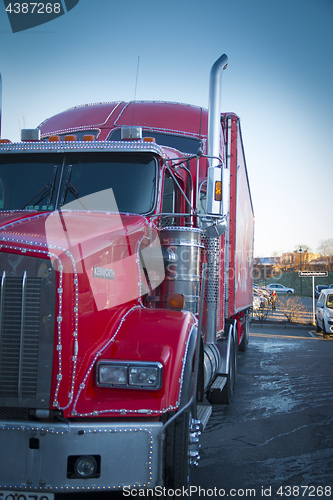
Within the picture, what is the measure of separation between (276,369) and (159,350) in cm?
771

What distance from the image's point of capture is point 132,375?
294 centimetres

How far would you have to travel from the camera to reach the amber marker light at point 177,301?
4.21 metres

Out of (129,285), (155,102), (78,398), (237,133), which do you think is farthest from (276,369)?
(78,398)

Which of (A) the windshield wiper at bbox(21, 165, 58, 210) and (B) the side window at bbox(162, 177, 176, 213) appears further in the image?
(B) the side window at bbox(162, 177, 176, 213)

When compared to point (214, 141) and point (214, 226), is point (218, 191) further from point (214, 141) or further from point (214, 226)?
point (214, 141)

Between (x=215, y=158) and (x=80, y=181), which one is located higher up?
(x=215, y=158)

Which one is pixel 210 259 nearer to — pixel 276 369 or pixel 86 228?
pixel 86 228

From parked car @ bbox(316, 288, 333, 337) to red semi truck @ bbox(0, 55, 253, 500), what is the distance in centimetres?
1364

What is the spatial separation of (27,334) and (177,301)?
5.43 feet

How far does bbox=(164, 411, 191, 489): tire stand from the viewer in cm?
309

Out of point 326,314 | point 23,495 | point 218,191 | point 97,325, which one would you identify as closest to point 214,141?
point 218,191

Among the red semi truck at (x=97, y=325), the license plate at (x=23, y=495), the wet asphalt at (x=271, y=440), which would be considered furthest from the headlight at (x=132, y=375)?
the wet asphalt at (x=271, y=440)

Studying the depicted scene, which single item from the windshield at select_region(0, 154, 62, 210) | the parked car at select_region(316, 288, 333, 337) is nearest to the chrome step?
the windshield at select_region(0, 154, 62, 210)

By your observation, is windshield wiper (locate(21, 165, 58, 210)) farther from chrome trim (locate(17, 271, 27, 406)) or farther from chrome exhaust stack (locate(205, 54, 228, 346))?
chrome trim (locate(17, 271, 27, 406))
